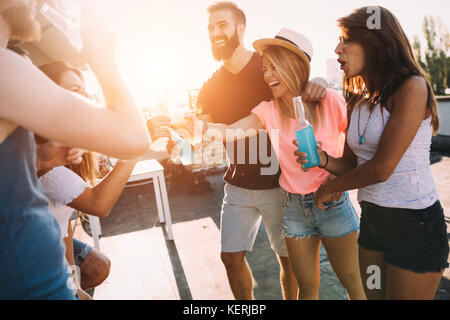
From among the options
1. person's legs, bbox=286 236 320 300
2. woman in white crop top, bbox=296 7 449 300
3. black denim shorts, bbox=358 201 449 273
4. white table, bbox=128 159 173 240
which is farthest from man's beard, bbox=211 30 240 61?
white table, bbox=128 159 173 240

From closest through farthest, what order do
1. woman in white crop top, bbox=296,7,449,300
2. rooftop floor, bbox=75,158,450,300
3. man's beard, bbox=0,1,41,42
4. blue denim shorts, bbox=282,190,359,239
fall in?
1. man's beard, bbox=0,1,41,42
2. woman in white crop top, bbox=296,7,449,300
3. blue denim shorts, bbox=282,190,359,239
4. rooftop floor, bbox=75,158,450,300

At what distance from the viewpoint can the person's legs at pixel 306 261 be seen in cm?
195

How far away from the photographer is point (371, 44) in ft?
5.19

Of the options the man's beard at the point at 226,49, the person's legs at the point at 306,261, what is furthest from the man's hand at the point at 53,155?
the man's beard at the point at 226,49

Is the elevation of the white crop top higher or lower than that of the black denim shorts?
higher

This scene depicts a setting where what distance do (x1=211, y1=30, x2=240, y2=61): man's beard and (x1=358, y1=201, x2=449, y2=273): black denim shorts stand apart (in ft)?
5.70

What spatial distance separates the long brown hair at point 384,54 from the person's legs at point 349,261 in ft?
2.62

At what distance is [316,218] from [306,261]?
30 cm

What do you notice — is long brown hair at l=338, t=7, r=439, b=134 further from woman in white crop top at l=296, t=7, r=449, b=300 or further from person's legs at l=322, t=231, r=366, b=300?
person's legs at l=322, t=231, r=366, b=300

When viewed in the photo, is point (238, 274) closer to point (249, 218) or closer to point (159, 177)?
point (249, 218)

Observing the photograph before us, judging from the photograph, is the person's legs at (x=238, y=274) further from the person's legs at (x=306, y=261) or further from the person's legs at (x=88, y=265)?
the person's legs at (x=88, y=265)

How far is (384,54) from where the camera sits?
1.56 metres

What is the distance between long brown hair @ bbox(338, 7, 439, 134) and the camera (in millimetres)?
1495

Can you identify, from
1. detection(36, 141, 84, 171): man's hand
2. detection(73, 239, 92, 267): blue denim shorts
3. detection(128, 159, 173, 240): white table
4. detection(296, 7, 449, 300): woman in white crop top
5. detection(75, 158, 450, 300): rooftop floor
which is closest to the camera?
detection(36, 141, 84, 171): man's hand
